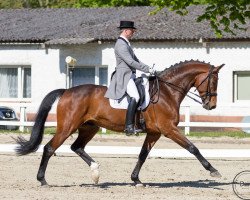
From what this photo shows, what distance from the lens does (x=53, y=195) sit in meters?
12.8

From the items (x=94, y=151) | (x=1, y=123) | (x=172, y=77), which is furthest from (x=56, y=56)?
(x=172, y=77)

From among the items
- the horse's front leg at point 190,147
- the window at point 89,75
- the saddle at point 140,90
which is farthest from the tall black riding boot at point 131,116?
the window at point 89,75

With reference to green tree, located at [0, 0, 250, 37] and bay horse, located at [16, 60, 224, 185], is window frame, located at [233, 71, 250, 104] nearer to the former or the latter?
green tree, located at [0, 0, 250, 37]

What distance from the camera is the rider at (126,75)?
14.0 metres

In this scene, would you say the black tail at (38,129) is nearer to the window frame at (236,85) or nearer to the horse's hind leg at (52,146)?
the horse's hind leg at (52,146)

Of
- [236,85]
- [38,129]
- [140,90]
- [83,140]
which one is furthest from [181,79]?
[236,85]

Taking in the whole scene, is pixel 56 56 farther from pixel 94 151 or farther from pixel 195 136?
pixel 94 151

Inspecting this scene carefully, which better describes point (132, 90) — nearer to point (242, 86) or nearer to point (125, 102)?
point (125, 102)

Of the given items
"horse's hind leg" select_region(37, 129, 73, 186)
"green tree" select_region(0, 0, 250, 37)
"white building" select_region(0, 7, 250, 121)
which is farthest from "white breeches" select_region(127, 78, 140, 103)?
"white building" select_region(0, 7, 250, 121)

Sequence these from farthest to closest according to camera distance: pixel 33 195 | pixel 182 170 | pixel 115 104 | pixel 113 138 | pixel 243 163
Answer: pixel 113 138
pixel 243 163
pixel 182 170
pixel 115 104
pixel 33 195

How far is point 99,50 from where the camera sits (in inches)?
1314

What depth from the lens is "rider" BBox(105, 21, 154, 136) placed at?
13977 mm

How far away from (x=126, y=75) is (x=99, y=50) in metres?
19.3

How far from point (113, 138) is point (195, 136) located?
8.09 ft
